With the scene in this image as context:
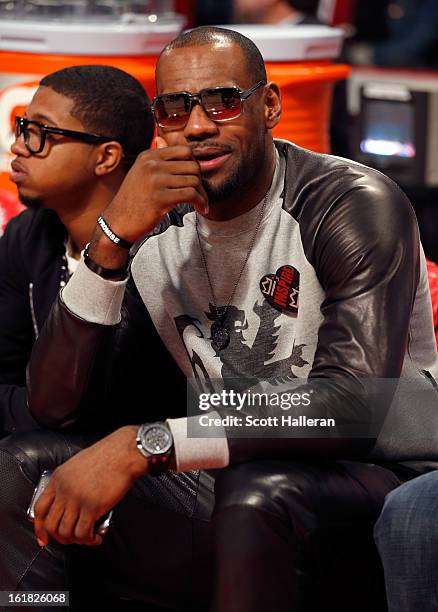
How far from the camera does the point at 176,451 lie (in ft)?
6.95

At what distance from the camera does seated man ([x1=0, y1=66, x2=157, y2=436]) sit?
311 cm

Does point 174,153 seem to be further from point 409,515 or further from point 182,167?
point 409,515

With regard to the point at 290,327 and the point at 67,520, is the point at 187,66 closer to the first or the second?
the point at 290,327

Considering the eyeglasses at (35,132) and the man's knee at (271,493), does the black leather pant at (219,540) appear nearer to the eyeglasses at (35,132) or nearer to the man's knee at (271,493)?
the man's knee at (271,493)

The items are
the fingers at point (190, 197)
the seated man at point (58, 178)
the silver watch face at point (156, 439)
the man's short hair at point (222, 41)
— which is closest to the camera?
the silver watch face at point (156, 439)

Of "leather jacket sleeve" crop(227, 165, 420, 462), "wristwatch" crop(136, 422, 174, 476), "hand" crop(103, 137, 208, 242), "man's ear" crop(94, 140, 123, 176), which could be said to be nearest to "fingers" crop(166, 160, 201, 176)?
"hand" crop(103, 137, 208, 242)

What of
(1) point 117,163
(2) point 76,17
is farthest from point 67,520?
(2) point 76,17

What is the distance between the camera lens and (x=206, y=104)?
2.46 metres

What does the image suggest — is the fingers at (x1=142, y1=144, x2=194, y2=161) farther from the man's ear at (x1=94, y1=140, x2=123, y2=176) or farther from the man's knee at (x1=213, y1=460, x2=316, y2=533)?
the man's ear at (x1=94, y1=140, x2=123, y2=176)

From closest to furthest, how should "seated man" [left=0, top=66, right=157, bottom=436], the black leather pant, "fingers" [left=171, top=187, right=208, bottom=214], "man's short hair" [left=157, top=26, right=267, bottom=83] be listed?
the black leather pant, "fingers" [left=171, top=187, right=208, bottom=214], "man's short hair" [left=157, top=26, right=267, bottom=83], "seated man" [left=0, top=66, right=157, bottom=436]

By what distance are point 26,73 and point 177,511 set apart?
2.30m

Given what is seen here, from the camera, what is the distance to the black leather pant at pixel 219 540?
79.2 inches

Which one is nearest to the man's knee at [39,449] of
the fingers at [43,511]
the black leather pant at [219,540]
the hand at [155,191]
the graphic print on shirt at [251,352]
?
the black leather pant at [219,540]

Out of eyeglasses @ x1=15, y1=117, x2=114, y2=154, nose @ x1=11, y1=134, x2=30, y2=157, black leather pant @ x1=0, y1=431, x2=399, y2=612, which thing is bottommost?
black leather pant @ x1=0, y1=431, x2=399, y2=612
